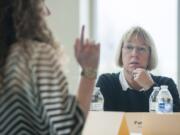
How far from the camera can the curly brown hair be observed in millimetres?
934

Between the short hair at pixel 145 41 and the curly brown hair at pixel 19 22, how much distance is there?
1604 millimetres

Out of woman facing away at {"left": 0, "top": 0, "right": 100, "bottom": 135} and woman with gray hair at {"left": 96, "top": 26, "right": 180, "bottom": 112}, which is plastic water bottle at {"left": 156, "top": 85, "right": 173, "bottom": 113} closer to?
woman with gray hair at {"left": 96, "top": 26, "right": 180, "bottom": 112}

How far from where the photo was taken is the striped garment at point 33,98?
887mm

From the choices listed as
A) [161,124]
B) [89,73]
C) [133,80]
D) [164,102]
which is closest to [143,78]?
[133,80]

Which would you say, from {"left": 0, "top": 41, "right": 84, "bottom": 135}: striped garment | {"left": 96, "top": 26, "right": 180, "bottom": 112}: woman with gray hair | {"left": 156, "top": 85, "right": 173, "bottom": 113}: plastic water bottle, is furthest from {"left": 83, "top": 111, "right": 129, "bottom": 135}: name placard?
{"left": 0, "top": 41, "right": 84, "bottom": 135}: striped garment

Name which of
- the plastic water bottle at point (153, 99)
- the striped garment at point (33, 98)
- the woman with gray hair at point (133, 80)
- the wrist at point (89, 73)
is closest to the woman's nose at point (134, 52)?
the woman with gray hair at point (133, 80)

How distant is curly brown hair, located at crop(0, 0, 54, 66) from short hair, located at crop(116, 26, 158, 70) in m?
1.60

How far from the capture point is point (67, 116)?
2.96 feet

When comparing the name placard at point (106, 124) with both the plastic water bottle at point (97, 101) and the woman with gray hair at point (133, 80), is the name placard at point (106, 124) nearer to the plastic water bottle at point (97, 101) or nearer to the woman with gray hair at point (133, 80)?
the plastic water bottle at point (97, 101)

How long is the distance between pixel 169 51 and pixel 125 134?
156 cm

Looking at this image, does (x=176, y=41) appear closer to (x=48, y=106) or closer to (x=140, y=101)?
(x=140, y=101)

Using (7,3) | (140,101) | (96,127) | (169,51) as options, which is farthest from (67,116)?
(169,51)

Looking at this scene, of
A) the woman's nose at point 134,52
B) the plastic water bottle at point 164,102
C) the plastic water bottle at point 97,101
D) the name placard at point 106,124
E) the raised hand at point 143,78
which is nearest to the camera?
the name placard at point 106,124

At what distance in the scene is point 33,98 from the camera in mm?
889
